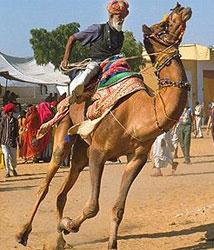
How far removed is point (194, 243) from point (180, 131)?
12.1 m

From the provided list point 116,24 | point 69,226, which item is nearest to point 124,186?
point 69,226

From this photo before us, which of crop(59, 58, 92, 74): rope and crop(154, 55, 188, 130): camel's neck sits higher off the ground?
crop(59, 58, 92, 74): rope

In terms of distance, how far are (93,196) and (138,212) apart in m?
3.35

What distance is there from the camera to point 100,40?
25.0ft

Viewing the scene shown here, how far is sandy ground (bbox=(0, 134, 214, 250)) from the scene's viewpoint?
8016mm

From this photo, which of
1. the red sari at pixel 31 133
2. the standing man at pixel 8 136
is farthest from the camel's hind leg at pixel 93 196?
the red sari at pixel 31 133

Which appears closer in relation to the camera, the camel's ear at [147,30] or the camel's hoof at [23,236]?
the camel's ear at [147,30]

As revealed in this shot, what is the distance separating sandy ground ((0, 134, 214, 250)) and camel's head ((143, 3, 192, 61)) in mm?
2335

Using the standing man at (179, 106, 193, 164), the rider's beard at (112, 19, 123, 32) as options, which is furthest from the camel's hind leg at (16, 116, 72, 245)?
the standing man at (179, 106, 193, 164)

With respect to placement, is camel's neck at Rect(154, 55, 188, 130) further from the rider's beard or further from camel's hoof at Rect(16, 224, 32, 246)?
camel's hoof at Rect(16, 224, 32, 246)

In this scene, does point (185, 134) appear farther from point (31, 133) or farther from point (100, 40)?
point (100, 40)

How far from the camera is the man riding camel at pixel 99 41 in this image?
24.3ft

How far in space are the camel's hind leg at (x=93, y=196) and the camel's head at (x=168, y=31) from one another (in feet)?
4.25

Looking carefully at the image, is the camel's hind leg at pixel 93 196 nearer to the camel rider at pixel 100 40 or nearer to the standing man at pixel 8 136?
the camel rider at pixel 100 40
